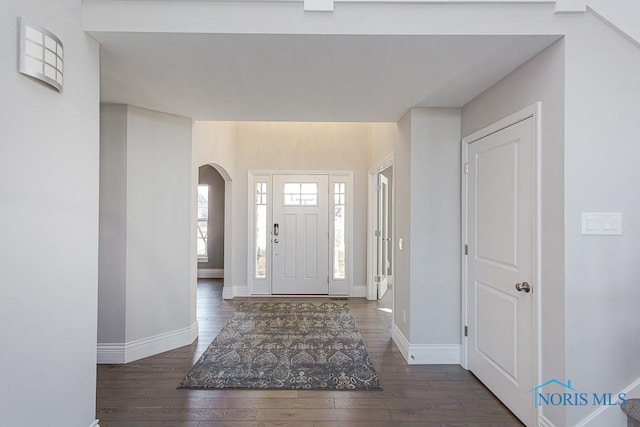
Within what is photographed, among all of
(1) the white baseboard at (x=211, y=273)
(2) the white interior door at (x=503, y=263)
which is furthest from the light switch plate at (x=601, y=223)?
(1) the white baseboard at (x=211, y=273)

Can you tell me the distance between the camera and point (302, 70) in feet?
7.39

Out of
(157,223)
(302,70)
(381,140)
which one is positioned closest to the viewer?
(302,70)

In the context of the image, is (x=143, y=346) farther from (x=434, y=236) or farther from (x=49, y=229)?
(x=434, y=236)

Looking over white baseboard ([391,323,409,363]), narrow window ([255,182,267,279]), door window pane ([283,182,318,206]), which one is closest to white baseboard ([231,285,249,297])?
narrow window ([255,182,267,279])

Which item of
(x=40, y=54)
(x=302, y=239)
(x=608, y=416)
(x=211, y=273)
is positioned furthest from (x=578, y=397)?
(x=211, y=273)

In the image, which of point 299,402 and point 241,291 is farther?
point 241,291

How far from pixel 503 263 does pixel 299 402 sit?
1.73m

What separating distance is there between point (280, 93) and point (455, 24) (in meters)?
1.32

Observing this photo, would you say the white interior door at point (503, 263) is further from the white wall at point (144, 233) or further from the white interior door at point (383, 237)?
the white wall at point (144, 233)

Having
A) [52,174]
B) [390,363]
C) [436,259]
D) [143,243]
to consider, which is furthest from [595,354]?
[143,243]

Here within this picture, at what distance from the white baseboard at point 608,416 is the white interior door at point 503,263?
1.01 ft

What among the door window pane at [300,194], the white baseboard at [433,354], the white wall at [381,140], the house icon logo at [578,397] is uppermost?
the white wall at [381,140]

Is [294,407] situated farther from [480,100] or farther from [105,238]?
[480,100]

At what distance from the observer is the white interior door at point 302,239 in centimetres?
555
